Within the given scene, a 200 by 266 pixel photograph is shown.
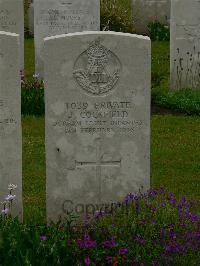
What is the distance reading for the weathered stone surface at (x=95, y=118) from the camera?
6582mm

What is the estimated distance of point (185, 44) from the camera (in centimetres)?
1250

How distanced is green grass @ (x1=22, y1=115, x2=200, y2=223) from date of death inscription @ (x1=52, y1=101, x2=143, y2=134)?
90cm

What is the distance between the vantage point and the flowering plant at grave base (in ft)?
20.5

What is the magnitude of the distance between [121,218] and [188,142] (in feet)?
12.8

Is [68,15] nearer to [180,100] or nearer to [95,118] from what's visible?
[180,100]

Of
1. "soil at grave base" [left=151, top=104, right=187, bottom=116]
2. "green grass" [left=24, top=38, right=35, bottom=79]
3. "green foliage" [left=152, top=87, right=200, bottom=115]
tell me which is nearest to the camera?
"green foliage" [left=152, top=87, right=200, bottom=115]

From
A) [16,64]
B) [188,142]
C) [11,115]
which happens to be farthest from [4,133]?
[188,142]

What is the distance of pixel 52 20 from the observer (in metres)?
12.8

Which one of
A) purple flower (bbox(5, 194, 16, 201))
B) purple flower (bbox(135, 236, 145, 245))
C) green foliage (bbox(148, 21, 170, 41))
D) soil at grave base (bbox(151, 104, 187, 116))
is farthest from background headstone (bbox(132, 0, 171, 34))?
purple flower (bbox(135, 236, 145, 245))

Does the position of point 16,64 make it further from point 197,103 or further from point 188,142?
point 197,103

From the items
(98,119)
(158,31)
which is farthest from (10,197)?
(158,31)

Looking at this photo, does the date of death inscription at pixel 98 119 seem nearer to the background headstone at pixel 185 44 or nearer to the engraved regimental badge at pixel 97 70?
the engraved regimental badge at pixel 97 70

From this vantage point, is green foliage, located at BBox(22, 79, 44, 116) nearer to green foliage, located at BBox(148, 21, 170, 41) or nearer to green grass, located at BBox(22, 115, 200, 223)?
green grass, located at BBox(22, 115, 200, 223)

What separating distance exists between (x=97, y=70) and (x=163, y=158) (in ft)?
9.14
